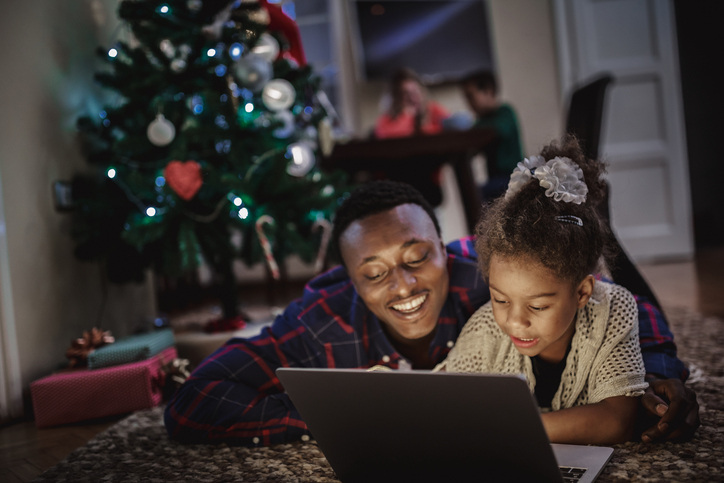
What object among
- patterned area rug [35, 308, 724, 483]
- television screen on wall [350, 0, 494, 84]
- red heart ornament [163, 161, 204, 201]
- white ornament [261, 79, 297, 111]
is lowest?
patterned area rug [35, 308, 724, 483]

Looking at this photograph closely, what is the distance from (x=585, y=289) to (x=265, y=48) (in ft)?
5.07

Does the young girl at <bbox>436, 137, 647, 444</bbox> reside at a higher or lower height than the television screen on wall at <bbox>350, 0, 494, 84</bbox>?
lower

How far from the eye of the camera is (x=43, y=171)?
2.08 m

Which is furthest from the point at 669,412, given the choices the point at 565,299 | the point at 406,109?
the point at 406,109

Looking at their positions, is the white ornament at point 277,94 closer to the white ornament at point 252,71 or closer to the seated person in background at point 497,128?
the white ornament at point 252,71

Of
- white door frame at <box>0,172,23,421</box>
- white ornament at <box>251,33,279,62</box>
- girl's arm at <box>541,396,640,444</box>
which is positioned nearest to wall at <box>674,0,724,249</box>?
white ornament at <box>251,33,279,62</box>

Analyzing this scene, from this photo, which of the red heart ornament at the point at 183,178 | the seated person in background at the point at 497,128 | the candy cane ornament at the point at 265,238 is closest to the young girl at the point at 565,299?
the candy cane ornament at the point at 265,238

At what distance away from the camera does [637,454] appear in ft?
3.55

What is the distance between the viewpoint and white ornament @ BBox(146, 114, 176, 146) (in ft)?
6.71

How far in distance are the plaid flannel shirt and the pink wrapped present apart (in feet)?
1.28

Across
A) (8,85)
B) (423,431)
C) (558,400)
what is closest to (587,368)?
(558,400)

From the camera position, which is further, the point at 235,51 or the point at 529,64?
the point at 529,64

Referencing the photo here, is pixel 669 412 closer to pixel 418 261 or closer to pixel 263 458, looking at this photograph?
pixel 418 261

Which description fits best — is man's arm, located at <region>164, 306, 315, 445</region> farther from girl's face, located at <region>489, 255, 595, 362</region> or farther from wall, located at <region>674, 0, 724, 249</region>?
wall, located at <region>674, 0, 724, 249</region>
